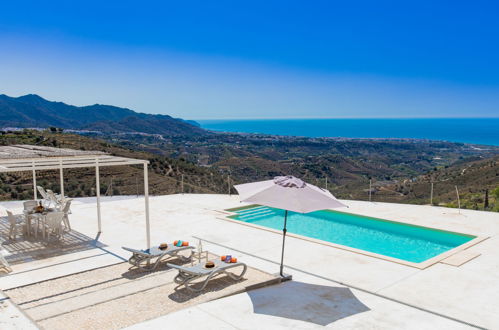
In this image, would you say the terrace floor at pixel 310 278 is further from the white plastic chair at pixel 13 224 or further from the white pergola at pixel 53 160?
the white pergola at pixel 53 160

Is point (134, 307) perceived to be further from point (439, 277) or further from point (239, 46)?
point (239, 46)

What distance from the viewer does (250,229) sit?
31.7ft

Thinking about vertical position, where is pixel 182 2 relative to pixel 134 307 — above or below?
above

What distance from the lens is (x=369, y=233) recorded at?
33.3 ft

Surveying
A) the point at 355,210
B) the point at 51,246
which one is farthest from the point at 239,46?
the point at 51,246

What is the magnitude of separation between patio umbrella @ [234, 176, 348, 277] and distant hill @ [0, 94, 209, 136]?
114 metres

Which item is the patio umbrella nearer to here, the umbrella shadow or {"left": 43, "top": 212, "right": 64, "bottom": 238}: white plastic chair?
the umbrella shadow

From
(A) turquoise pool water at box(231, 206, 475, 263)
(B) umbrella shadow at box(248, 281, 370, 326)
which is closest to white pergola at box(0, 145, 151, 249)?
(B) umbrella shadow at box(248, 281, 370, 326)

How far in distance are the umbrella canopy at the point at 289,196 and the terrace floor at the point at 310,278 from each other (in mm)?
1317

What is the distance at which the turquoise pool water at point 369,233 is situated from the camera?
8820 mm

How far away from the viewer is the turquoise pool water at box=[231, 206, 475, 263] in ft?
28.9

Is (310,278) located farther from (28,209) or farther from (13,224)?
(28,209)

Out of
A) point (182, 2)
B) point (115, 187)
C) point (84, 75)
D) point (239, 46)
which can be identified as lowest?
point (115, 187)

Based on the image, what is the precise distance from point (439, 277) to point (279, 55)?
43072 mm
